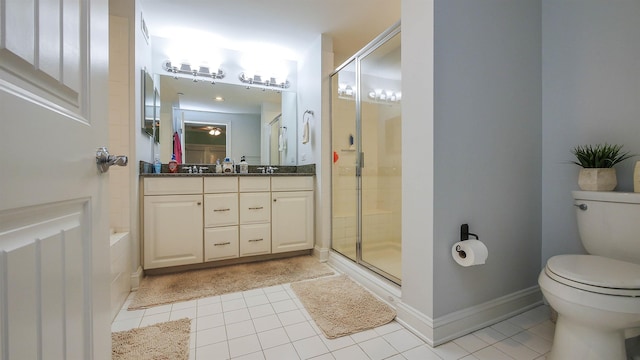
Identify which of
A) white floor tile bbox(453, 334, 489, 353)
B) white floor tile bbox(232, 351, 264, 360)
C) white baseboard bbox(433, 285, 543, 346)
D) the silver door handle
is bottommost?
white floor tile bbox(232, 351, 264, 360)

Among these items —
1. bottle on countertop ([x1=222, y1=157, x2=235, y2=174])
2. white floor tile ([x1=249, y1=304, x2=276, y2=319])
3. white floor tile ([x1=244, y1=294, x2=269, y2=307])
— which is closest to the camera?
white floor tile ([x1=249, y1=304, x2=276, y2=319])

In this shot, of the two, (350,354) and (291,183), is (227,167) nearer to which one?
(291,183)

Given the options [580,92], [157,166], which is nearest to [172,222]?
[157,166]

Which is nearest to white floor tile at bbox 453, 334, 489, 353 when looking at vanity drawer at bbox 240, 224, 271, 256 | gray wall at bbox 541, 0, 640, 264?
gray wall at bbox 541, 0, 640, 264

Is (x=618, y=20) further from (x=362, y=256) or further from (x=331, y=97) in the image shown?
(x=362, y=256)

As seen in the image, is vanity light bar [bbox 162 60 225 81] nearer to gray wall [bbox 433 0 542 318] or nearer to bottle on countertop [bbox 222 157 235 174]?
bottle on countertop [bbox 222 157 235 174]

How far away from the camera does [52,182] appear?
47cm

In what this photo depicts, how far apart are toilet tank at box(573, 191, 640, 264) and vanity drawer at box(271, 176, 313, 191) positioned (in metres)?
1.91

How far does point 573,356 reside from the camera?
3.41 feet

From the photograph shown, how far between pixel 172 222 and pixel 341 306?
1473 mm

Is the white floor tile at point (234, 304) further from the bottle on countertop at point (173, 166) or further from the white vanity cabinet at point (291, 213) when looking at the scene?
the bottle on countertop at point (173, 166)

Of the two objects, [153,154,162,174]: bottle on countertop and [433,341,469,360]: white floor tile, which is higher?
[153,154,162,174]: bottle on countertop

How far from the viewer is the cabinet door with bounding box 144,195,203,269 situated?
6.66 feet

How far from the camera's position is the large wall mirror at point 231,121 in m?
2.60
